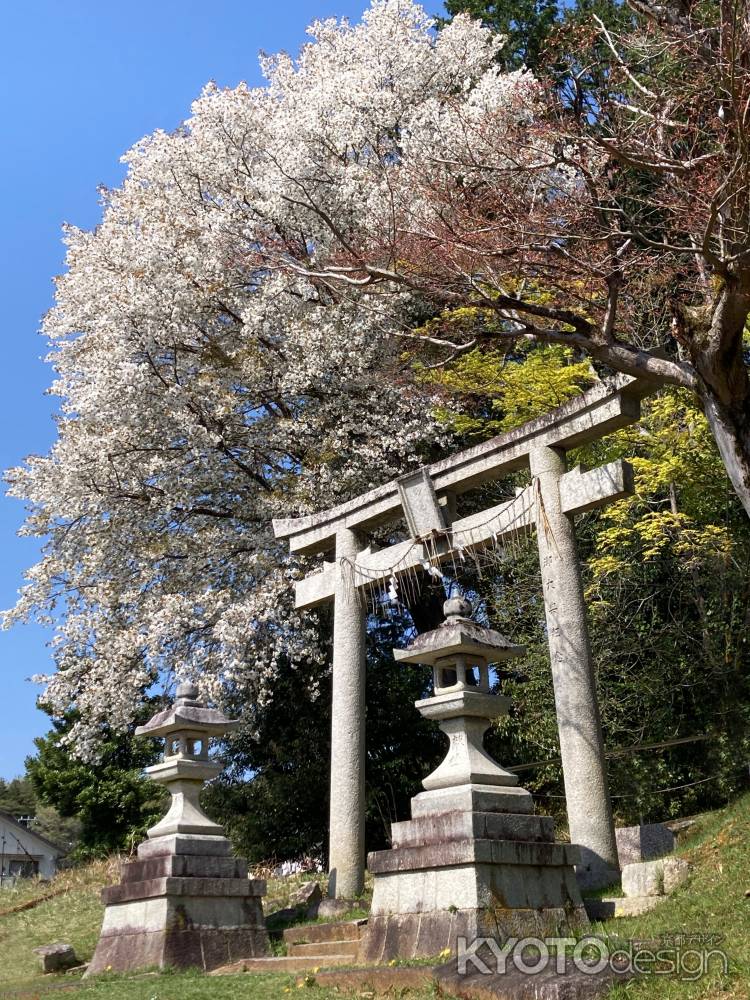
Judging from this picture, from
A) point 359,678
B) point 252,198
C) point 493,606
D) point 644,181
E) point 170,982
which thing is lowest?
point 170,982

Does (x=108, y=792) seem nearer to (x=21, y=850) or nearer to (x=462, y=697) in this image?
(x=21, y=850)

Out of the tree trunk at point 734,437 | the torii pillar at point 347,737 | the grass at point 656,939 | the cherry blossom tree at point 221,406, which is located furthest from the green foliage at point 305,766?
the tree trunk at point 734,437

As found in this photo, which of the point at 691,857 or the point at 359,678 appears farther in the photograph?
the point at 359,678

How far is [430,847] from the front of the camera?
699cm

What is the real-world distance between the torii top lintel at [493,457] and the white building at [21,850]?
29.3 meters

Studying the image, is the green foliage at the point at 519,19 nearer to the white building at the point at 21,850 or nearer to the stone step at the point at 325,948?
the stone step at the point at 325,948

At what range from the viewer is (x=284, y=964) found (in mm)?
8180

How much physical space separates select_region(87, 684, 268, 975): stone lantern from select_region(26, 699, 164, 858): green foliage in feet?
42.6

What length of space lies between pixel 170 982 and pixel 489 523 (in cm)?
593

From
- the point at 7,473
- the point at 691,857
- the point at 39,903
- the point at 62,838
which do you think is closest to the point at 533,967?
the point at 691,857

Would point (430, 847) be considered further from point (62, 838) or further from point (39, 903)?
point (62, 838)

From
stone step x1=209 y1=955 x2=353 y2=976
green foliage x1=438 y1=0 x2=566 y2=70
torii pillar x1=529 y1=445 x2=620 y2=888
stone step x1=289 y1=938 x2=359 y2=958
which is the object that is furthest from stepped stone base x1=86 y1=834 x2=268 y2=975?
green foliage x1=438 y1=0 x2=566 y2=70

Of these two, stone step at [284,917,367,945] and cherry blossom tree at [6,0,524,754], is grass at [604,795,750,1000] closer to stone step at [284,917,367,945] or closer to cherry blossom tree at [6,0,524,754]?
stone step at [284,917,367,945]

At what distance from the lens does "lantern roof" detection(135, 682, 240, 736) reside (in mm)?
9906
